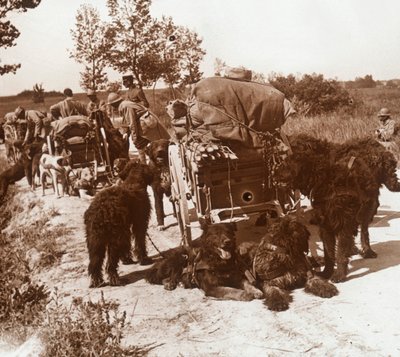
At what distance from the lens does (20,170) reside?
14523 millimetres

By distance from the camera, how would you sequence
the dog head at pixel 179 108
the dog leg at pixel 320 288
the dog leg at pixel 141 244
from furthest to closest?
the dog leg at pixel 141 244, the dog head at pixel 179 108, the dog leg at pixel 320 288

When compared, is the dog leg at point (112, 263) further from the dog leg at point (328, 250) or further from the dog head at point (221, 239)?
the dog leg at point (328, 250)

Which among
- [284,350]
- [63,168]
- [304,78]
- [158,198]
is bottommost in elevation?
[284,350]

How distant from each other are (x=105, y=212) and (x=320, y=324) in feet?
10.0

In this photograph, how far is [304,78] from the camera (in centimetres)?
2664

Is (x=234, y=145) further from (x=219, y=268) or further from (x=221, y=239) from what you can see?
(x=219, y=268)

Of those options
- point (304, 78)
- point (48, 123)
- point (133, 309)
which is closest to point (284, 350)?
point (133, 309)

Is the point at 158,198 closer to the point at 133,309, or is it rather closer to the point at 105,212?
the point at 105,212

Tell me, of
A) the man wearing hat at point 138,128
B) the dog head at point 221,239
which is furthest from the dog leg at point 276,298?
the man wearing hat at point 138,128

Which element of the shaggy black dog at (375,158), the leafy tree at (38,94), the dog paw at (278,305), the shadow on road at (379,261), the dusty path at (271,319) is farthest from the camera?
the leafy tree at (38,94)

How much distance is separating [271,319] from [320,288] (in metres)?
0.76

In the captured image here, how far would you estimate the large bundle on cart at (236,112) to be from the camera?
6215mm

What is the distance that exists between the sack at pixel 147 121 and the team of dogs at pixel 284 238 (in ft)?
15.6

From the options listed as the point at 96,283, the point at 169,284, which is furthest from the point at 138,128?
the point at 169,284
